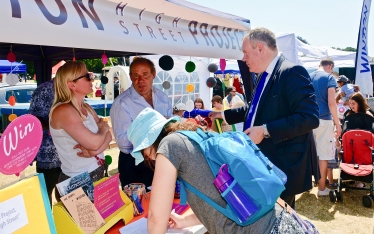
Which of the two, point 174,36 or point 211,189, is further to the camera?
point 174,36

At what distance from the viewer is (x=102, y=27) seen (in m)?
1.53

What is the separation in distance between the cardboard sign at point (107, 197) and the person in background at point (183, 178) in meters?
0.41

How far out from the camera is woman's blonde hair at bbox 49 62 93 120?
1.93 m

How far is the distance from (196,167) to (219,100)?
4415 millimetres

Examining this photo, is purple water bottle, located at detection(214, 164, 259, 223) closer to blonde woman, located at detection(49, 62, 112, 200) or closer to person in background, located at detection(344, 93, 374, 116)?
blonde woman, located at detection(49, 62, 112, 200)

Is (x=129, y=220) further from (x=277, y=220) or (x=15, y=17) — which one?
(x=15, y=17)

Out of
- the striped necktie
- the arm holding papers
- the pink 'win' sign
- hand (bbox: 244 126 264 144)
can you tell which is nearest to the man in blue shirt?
the striped necktie

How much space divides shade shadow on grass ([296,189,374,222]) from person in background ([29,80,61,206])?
9.30ft

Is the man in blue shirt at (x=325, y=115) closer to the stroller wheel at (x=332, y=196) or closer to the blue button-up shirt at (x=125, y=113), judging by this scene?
the stroller wheel at (x=332, y=196)

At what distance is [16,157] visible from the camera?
1.15m

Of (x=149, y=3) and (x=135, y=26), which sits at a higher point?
(x=149, y=3)

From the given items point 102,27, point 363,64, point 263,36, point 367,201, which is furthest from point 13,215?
point 363,64

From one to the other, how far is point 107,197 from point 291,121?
3.52 ft

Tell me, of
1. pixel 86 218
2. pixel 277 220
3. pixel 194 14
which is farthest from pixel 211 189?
pixel 194 14
